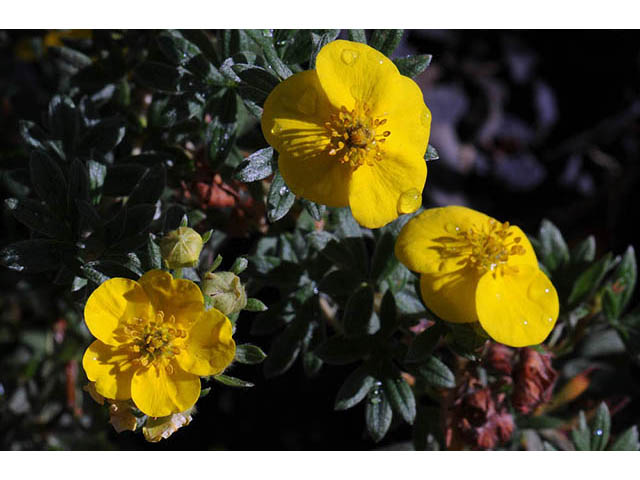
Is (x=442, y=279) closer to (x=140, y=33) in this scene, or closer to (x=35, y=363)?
(x=140, y=33)

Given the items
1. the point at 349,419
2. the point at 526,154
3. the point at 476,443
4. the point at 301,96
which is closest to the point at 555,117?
the point at 526,154

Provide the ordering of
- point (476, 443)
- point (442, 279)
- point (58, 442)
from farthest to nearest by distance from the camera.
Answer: point (58, 442), point (476, 443), point (442, 279)

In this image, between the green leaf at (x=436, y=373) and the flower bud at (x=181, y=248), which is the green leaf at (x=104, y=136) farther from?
the green leaf at (x=436, y=373)

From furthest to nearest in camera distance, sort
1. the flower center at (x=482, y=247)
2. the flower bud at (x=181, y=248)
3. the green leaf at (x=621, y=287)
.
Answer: the green leaf at (x=621, y=287), the flower center at (x=482, y=247), the flower bud at (x=181, y=248)

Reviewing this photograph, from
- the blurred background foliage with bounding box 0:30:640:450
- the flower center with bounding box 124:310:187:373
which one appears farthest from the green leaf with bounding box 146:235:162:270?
the flower center with bounding box 124:310:187:373

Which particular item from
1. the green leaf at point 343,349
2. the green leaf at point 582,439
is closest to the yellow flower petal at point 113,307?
the green leaf at point 343,349

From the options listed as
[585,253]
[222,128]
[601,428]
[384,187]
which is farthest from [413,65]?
[601,428]
